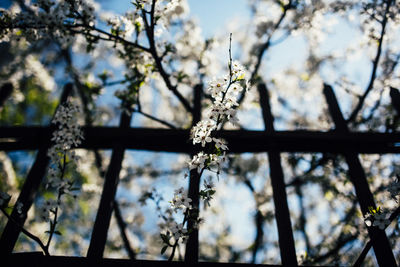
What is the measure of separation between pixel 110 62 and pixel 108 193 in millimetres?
6202

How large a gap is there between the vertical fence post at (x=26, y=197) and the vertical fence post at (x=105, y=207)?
453 millimetres

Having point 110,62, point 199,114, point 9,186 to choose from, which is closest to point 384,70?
point 199,114

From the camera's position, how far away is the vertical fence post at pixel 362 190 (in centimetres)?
155

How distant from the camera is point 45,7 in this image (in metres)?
2.27

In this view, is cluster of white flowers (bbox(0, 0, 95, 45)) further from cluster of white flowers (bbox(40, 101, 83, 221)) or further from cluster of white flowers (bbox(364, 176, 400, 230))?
cluster of white flowers (bbox(364, 176, 400, 230))

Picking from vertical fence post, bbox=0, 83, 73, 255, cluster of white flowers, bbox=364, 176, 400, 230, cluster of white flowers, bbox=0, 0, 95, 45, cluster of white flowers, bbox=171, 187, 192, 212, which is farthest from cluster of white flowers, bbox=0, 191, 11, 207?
cluster of white flowers, bbox=364, 176, 400, 230

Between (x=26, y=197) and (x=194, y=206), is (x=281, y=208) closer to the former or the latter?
(x=194, y=206)

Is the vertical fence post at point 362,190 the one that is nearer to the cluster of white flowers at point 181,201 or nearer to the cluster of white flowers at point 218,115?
the cluster of white flowers at point 218,115

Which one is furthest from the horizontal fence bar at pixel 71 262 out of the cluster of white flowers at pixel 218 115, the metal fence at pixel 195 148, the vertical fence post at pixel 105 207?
the cluster of white flowers at pixel 218 115

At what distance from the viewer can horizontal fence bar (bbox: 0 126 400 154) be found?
1951 mm

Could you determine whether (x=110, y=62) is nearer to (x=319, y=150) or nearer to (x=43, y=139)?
(x=43, y=139)

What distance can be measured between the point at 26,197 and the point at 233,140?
152cm

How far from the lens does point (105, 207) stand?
180 cm

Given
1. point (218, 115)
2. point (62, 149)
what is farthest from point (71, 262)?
point (218, 115)
